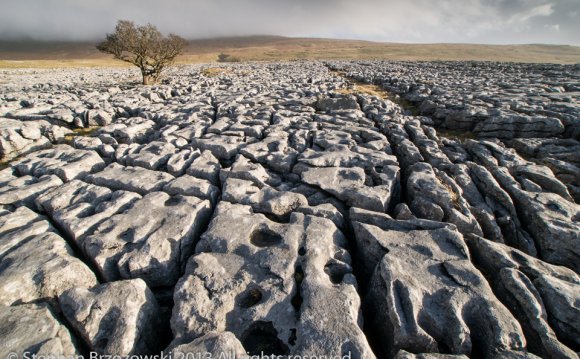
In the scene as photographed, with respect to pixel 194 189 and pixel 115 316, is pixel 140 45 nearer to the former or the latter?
pixel 194 189

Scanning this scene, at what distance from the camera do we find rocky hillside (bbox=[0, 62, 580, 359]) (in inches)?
159

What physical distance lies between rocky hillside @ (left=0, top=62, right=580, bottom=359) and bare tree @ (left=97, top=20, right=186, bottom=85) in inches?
871

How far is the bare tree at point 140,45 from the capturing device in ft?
94.5

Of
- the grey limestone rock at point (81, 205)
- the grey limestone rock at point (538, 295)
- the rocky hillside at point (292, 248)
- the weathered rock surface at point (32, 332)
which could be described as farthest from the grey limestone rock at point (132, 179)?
the grey limestone rock at point (538, 295)

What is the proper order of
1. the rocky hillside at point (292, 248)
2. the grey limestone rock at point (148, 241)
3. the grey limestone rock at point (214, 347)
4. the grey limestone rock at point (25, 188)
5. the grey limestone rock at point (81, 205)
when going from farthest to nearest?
the grey limestone rock at point (25, 188) < the grey limestone rock at point (81, 205) < the grey limestone rock at point (148, 241) < the rocky hillside at point (292, 248) < the grey limestone rock at point (214, 347)

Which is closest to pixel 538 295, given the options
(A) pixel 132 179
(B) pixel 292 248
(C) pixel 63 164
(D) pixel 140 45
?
(B) pixel 292 248

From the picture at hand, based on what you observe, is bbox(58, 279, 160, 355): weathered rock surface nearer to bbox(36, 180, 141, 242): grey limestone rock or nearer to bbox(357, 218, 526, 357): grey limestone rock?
bbox(36, 180, 141, 242): grey limestone rock

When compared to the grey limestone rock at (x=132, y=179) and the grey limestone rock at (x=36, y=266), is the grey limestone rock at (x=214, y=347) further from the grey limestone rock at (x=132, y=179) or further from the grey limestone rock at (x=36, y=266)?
the grey limestone rock at (x=132, y=179)

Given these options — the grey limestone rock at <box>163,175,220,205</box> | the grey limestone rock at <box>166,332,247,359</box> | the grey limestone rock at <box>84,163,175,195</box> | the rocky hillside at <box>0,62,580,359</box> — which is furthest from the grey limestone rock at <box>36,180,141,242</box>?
the grey limestone rock at <box>166,332,247,359</box>

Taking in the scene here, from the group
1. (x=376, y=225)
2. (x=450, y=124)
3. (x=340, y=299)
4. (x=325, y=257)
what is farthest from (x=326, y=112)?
(x=340, y=299)

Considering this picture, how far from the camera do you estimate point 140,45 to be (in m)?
29.1

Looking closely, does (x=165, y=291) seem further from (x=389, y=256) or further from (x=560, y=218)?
(x=560, y=218)

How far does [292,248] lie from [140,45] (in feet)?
109

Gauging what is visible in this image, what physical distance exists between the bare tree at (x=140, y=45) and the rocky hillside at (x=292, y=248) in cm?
2212
